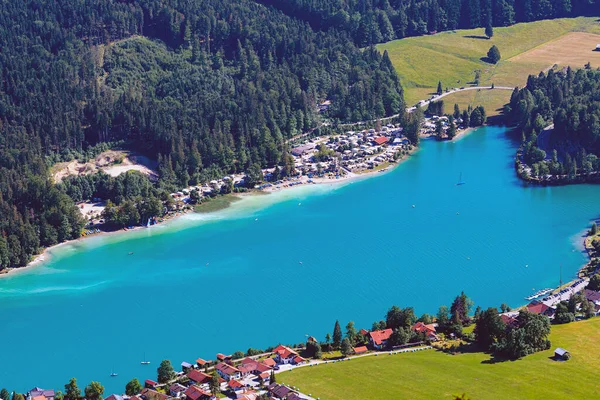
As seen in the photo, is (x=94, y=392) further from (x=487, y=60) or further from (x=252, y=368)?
(x=487, y=60)

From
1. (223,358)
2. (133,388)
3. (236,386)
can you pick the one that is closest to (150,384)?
(133,388)

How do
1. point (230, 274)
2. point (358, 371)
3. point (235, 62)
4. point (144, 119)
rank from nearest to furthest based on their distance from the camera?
point (358, 371) → point (230, 274) → point (144, 119) → point (235, 62)

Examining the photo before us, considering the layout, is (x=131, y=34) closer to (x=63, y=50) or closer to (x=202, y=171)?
(x=63, y=50)

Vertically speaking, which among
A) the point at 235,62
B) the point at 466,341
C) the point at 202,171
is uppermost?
the point at 235,62

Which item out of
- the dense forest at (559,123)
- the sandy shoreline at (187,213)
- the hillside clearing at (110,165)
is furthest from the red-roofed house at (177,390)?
the dense forest at (559,123)

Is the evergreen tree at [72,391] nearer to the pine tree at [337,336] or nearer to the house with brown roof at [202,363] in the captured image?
the house with brown roof at [202,363]

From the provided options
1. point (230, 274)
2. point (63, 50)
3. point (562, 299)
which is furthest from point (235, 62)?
point (562, 299)
